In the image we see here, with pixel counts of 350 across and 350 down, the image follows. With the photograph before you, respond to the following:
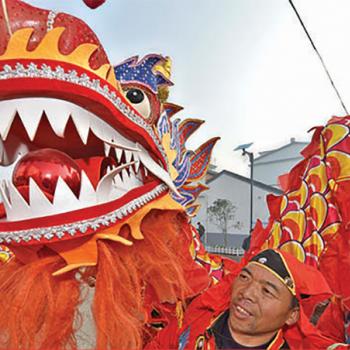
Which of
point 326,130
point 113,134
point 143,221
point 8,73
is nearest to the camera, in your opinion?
point 8,73

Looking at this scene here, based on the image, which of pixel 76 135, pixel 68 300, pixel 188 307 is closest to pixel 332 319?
pixel 188 307

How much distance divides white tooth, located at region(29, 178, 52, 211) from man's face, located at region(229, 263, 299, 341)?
634 mm

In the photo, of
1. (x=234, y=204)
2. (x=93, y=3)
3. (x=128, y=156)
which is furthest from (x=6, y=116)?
(x=234, y=204)

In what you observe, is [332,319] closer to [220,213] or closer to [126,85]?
[126,85]

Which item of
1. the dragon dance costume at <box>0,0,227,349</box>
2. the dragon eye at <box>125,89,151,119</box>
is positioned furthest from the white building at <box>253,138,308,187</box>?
the dragon dance costume at <box>0,0,227,349</box>

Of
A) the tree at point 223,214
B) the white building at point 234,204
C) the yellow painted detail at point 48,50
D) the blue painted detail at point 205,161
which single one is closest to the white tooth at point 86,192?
the yellow painted detail at point 48,50

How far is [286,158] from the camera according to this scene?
19625 mm

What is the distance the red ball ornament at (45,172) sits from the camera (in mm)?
791

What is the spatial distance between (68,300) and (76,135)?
35cm

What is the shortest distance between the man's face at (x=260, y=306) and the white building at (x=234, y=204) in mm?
15704

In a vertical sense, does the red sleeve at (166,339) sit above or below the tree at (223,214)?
below

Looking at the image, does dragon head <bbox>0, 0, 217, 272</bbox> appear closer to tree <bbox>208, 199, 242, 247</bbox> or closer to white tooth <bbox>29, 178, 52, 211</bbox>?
white tooth <bbox>29, 178, 52, 211</bbox>

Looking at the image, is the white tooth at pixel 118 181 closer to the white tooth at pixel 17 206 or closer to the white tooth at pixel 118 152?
the white tooth at pixel 118 152

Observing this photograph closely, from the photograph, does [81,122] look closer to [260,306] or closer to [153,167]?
[153,167]
